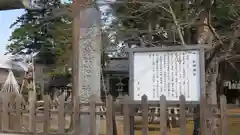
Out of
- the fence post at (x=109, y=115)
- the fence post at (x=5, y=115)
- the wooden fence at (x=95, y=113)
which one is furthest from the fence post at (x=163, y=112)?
the fence post at (x=5, y=115)

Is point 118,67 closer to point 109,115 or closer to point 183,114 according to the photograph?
point 109,115

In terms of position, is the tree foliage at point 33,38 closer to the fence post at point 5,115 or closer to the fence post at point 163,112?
the fence post at point 5,115

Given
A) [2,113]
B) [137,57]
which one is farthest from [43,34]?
[137,57]

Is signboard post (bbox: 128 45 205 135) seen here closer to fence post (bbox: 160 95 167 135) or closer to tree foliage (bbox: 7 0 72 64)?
fence post (bbox: 160 95 167 135)

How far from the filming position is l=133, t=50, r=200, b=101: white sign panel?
496 centimetres

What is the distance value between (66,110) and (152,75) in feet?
5.75

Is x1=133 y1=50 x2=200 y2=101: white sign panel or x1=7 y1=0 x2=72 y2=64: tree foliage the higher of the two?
x1=7 y1=0 x2=72 y2=64: tree foliage

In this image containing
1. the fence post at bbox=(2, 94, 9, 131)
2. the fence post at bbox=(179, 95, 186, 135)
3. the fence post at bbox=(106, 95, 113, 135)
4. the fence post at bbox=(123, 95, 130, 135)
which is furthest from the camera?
the fence post at bbox=(2, 94, 9, 131)

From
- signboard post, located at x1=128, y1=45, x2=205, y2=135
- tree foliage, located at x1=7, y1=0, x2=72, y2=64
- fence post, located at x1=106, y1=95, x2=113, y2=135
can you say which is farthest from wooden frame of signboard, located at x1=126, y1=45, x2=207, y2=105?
tree foliage, located at x1=7, y1=0, x2=72, y2=64

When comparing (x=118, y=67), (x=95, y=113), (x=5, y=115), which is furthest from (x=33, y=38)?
(x=95, y=113)

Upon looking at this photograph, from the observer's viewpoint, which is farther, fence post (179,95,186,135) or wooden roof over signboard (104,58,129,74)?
wooden roof over signboard (104,58,129,74)

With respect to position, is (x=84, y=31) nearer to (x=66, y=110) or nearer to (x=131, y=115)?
(x=66, y=110)

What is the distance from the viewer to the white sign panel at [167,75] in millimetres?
4961

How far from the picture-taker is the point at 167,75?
5.11 metres
